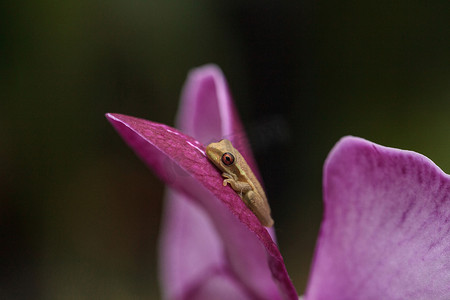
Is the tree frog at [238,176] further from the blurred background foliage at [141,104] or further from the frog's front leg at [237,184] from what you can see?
the blurred background foliage at [141,104]

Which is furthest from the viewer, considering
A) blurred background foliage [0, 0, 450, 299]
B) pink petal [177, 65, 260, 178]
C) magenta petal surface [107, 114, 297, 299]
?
blurred background foliage [0, 0, 450, 299]

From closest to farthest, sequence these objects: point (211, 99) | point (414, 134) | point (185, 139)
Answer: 1. point (185, 139)
2. point (211, 99)
3. point (414, 134)

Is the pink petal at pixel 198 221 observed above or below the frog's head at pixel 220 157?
below

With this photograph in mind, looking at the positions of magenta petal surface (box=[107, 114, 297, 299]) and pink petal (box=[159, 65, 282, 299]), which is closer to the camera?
magenta petal surface (box=[107, 114, 297, 299])

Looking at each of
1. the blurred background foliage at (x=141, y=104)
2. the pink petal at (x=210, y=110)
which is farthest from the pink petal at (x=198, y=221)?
the blurred background foliage at (x=141, y=104)

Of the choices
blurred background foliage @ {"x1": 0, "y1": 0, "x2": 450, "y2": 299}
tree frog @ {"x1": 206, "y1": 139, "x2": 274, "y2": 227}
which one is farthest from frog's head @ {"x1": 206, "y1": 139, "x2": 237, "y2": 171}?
blurred background foliage @ {"x1": 0, "y1": 0, "x2": 450, "y2": 299}

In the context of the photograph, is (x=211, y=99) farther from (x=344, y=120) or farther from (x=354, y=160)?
(x=344, y=120)

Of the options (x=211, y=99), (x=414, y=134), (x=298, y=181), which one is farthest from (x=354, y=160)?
(x=298, y=181)

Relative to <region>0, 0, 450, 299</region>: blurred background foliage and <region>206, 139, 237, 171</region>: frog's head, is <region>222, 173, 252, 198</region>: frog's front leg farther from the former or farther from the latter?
<region>0, 0, 450, 299</region>: blurred background foliage
